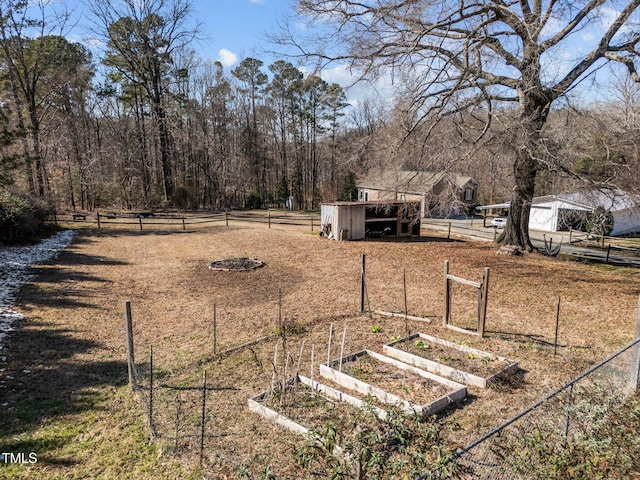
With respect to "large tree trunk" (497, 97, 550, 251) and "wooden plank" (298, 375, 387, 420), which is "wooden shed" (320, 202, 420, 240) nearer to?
"large tree trunk" (497, 97, 550, 251)

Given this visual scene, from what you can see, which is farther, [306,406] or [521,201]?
[521,201]

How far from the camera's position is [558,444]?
3.99m

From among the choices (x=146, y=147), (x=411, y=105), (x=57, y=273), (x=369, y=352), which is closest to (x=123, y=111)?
(x=146, y=147)

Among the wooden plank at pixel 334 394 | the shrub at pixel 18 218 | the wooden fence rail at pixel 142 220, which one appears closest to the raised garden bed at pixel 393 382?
the wooden plank at pixel 334 394

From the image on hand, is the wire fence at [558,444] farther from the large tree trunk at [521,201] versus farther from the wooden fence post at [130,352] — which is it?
the large tree trunk at [521,201]

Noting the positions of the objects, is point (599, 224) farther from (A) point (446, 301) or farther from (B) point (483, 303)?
(B) point (483, 303)

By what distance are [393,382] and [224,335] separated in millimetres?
3717

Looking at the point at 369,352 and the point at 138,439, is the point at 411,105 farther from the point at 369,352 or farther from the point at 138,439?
the point at 138,439

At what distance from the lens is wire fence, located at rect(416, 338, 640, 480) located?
11.1ft

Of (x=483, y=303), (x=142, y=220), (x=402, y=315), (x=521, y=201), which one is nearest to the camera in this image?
(x=483, y=303)

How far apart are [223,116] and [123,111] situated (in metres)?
9.05

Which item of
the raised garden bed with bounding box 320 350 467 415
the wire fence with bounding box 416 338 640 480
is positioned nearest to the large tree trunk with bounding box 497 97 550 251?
the raised garden bed with bounding box 320 350 467 415

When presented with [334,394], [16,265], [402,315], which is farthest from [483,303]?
[16,265]

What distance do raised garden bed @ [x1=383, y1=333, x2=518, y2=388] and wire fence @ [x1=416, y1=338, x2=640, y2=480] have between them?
1.19 metres
